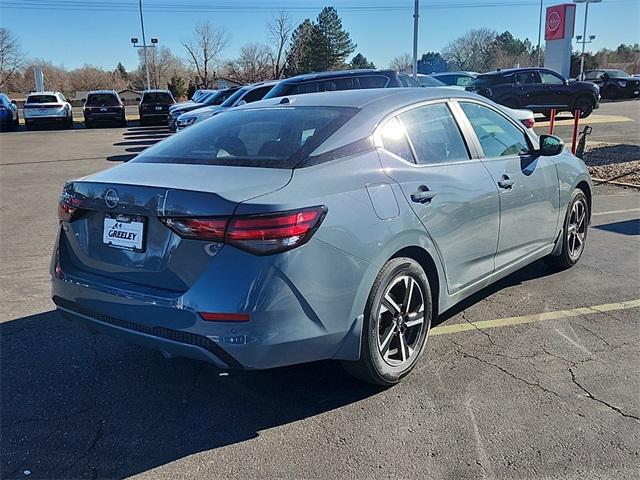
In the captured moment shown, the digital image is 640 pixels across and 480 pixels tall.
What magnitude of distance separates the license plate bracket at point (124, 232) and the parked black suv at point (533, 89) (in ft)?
66.3

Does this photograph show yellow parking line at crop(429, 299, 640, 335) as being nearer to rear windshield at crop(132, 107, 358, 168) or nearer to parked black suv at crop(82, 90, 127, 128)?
rear windshield at crop(132, 107, 358, 168)

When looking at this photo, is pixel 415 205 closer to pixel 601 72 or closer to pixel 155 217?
pixel 155 217

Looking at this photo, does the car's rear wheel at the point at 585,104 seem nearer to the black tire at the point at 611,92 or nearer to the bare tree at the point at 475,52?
the black tire at the point at 611,92

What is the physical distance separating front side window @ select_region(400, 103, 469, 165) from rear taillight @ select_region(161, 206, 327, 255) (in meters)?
1.24

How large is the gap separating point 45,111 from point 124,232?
1084 inches

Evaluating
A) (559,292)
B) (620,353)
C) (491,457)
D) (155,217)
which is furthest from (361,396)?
(559,292)

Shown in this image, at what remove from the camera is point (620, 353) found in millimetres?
3820

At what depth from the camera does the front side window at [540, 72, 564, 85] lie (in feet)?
72.1

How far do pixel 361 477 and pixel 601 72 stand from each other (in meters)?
41.4

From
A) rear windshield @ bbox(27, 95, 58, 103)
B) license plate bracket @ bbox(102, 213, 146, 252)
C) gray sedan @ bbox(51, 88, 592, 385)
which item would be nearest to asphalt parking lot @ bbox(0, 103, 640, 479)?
gray sedan @ bbox(51, 88, 592, 385)

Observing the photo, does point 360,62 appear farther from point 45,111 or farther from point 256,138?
point 256,138

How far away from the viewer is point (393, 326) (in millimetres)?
3396

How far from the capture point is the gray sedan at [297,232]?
271 centimetres

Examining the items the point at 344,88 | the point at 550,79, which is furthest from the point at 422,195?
the point at 550,79
